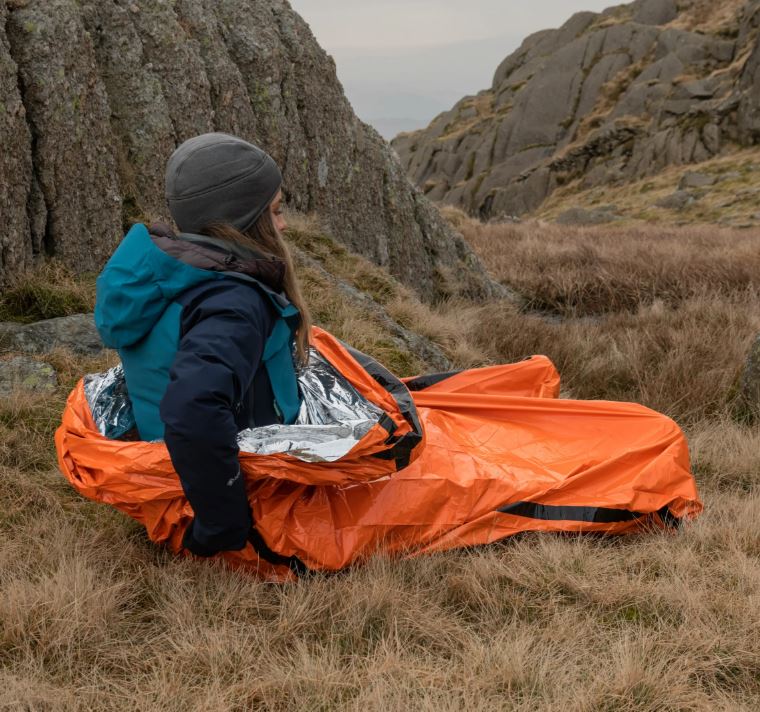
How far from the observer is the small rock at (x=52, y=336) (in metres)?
4.14

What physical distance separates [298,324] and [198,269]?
395 millimetres

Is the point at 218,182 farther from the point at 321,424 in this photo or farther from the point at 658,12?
the point at 658,12

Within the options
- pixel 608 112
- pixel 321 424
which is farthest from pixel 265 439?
pixel 608 112

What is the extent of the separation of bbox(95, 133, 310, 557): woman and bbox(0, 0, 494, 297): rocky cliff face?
2460mm

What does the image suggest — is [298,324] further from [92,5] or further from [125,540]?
[92,5]

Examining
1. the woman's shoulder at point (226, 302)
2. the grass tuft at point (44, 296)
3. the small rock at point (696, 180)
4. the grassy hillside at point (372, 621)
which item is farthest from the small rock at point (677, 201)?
the woman's shoulder at point (226, 302)

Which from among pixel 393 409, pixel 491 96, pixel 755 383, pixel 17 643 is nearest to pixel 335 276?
pixel 755 383

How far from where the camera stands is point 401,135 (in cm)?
6312

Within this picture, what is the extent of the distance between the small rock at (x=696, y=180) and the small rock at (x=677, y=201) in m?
2.01

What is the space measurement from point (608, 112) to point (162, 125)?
4320cm

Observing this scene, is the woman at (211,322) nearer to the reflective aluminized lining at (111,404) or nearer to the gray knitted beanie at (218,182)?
the gray knitted beanie at (218,182)

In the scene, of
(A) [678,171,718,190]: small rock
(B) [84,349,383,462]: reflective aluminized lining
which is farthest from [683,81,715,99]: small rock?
(B) [84,349,383,462]: reflective aluminized lining

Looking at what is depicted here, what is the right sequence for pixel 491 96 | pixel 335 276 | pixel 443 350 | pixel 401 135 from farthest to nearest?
pixel 401 135 < pixel 491 96 < pixel 335 276 < pixel 443 350

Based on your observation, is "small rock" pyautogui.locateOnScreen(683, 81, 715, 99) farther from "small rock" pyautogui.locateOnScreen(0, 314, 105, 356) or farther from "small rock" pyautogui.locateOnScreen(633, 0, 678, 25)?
"small rock" pyautogui.locateOnScreen(0, 314, 105, 356)
